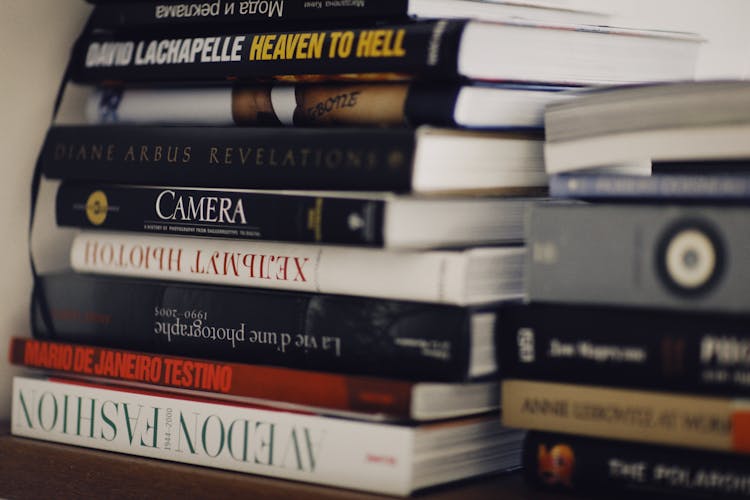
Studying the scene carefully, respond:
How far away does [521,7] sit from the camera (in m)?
0.79

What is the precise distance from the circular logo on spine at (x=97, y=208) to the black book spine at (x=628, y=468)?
0.38 meters

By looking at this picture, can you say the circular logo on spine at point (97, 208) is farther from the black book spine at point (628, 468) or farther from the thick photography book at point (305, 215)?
the black book spine at point (628, 468)

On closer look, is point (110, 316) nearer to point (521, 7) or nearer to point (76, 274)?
point (76, 274)

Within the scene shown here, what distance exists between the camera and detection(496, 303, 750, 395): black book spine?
24.9 inches

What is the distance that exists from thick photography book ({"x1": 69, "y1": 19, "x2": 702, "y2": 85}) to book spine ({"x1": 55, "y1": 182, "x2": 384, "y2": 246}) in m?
0.09

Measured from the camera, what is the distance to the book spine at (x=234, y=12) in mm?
764

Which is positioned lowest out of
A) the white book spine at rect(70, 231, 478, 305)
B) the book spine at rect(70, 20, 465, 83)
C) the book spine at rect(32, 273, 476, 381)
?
the book spine at rect(32, 273, 476, 381)

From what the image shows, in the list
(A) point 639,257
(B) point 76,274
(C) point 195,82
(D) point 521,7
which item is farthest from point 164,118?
(A) point 639,257

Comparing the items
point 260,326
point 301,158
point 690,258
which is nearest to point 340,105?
point 301,158

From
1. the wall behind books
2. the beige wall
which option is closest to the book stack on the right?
the wall behind books

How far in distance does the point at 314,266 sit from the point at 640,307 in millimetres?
229

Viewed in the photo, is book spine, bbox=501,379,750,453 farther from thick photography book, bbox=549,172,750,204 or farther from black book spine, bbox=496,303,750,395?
thick photography book, bbox=549,172,750,204

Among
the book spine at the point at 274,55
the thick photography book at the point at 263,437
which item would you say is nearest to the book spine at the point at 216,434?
the thick photography book at the point at 263,437

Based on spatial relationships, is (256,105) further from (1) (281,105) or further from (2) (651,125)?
(2) (651,125)
